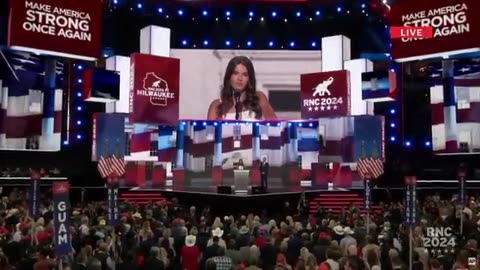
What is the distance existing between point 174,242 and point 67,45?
24.6ft

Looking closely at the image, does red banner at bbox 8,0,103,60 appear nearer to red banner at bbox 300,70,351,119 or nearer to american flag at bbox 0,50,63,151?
american flag at bbox 0,50,63,151

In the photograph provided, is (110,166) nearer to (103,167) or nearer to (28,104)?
(103,167)

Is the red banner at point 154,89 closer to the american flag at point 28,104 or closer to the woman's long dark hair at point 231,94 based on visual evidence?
the woman's long dark hair at point 231,94

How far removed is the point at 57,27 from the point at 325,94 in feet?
43.7

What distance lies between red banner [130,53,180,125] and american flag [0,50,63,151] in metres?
3.39

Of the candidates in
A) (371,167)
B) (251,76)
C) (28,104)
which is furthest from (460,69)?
(28,104)

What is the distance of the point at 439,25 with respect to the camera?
48.3 feet

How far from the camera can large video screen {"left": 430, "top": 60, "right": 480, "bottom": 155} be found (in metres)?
25.9

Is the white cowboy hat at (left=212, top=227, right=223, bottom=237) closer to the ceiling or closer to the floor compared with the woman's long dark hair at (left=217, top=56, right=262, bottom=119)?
closer to the floor

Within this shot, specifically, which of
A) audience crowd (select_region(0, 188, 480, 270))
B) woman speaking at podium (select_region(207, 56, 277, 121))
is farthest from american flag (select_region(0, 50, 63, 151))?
audience crowd (select_region(0, 188, 480, 270))

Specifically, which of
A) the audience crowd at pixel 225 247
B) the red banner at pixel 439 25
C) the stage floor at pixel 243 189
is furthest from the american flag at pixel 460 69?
the audience crowd at pixel 225 247

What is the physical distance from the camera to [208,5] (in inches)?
1104

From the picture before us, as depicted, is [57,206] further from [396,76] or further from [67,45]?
[396,76]

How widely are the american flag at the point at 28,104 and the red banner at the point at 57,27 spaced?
937cm
